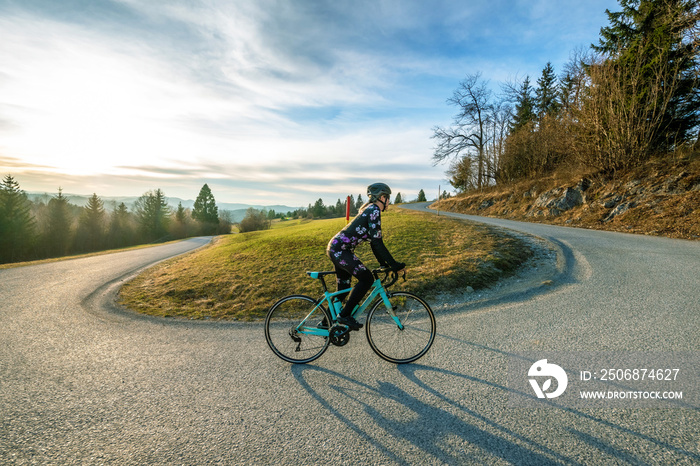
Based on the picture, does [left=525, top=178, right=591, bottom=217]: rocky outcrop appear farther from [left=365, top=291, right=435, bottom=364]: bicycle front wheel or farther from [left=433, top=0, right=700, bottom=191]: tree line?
[left=365, top=291, right=435, bottom=364]: bicycle front wheel

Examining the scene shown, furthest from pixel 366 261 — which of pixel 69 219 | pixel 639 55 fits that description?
pixel 69 219

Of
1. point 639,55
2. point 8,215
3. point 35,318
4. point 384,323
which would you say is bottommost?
point 35,318

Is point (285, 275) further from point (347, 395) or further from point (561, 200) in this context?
point (561, 200)

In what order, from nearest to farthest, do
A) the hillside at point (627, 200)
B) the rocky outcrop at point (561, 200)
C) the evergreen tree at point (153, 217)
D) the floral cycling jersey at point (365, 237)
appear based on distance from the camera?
the floral cycling jersey at point (365, 237), the hillside at point (627, 200), the rocky outcrop at point (561, 200), the evergreen tree at point (153, 217)

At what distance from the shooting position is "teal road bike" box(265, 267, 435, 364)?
4.08 metres

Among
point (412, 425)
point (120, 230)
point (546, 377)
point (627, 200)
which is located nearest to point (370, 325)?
point (412, 425)

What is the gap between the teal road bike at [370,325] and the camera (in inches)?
161

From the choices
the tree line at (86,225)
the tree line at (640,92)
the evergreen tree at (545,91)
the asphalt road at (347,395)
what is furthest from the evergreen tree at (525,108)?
the tree line at (86,225)

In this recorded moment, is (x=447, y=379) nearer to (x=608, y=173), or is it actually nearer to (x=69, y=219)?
(x=608, y=173)

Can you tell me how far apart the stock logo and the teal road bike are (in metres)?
1.24

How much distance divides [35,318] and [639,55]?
27.5 metres

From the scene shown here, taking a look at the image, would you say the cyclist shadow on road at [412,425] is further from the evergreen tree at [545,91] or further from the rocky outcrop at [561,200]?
the evergreen tree at [545,91]

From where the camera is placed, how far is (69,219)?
155ft

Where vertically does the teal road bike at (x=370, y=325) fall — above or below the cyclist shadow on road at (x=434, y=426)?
above
